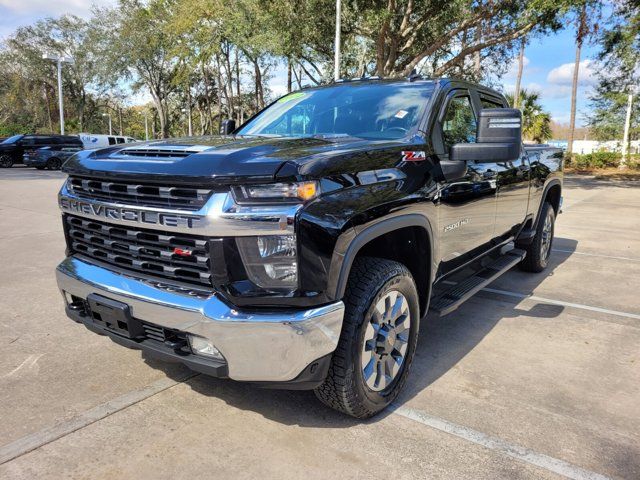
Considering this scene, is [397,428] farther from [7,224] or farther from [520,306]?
[7,224]

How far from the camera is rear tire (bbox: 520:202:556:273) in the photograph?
18.7ft

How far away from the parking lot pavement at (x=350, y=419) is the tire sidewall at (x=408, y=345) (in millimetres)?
125

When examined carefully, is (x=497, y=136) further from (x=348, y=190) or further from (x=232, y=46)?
(x=232, y=46)

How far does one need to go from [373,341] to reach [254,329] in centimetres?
77

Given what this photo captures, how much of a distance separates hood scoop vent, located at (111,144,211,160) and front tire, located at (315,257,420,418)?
1020 mm

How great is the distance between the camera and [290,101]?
4.25m

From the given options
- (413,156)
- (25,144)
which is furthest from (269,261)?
(25,144)

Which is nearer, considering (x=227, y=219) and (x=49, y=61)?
(x=227, y=219)

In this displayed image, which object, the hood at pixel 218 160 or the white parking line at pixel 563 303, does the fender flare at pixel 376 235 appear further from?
the white parking line at pixel 563 303

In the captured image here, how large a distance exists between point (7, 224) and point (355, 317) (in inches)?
318

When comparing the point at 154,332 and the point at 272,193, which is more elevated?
the point at 272,193

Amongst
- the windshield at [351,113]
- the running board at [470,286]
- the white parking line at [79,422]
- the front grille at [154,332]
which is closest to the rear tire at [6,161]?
the windshield at [351,113]

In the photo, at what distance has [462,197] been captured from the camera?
345 centimetres

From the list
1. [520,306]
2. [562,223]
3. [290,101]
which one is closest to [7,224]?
[290,101]
